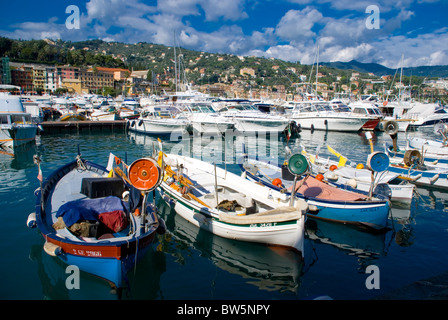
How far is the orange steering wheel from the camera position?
738 centimetres

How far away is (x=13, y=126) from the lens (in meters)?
24.3

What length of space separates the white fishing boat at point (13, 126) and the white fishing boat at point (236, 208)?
17.8 metres

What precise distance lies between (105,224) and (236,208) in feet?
14.8

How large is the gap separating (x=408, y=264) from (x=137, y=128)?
3323 cm

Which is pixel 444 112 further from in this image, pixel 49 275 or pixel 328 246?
pixel 49 275

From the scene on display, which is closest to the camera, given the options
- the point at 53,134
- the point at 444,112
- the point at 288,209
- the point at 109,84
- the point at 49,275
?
the point at 49,275

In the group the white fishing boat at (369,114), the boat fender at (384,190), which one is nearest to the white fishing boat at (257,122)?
the white fishing boat at (369,114)

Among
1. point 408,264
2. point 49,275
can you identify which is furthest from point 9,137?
point 408,264

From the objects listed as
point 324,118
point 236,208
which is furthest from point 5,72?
point 236,208

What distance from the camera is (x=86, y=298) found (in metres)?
7.00

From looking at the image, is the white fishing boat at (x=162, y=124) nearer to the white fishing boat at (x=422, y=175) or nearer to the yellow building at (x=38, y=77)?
the white fishing boat at (x=422, y=175)

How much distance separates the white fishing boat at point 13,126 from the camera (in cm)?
2403

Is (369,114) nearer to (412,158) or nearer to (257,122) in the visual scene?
(257,122)
